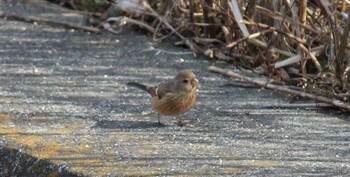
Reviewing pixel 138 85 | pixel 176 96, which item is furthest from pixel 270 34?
pixel 176 96

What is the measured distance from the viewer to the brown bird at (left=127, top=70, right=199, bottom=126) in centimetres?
638

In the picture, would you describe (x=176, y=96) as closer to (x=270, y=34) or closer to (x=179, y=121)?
(x=179, y=121)

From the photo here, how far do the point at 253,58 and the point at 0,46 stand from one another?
2.12 metres

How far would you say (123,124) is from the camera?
6.27m

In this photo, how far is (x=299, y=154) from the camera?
219 inches

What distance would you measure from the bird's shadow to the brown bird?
0.08 meters

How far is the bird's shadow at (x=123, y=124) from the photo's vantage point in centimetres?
619

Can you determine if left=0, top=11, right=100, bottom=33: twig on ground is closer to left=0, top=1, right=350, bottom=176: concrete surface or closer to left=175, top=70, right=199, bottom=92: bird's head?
left=0, top=1, right=350, bottom=176: concrete surface

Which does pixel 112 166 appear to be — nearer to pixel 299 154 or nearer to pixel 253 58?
pixel 299 154

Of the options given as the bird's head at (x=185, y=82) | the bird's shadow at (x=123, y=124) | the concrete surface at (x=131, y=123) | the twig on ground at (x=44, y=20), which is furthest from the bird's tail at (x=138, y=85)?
the twig on ground at (x=44, y=20)

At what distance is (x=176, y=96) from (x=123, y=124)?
40cm

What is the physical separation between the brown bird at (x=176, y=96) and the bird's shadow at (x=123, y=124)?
0.08 m

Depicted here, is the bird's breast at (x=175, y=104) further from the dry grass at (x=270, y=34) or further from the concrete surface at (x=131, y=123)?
the dry grass at (x=270, y=34)

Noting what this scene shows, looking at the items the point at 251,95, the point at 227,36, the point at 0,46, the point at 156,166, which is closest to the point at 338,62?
the point at 251,95
